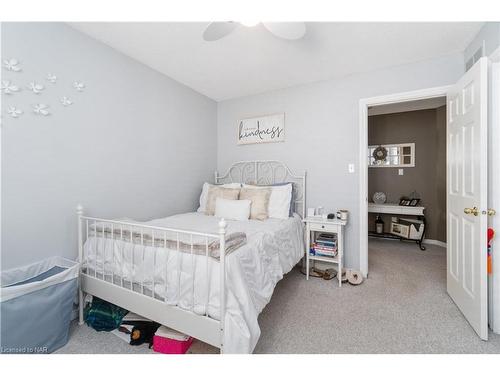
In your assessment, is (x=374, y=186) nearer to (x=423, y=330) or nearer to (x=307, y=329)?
(x=423, y=330)

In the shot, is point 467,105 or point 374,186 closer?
point 467,105

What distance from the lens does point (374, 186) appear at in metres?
4.49

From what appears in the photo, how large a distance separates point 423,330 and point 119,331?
90.1 inches

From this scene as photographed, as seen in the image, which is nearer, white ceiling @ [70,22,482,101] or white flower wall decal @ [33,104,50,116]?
white flower wall decal @ [33,104,50,116]

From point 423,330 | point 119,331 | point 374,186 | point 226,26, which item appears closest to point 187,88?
point 226,26

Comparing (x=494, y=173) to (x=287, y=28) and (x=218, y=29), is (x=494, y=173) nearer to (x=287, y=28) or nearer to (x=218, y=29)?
(x=287, y=28)

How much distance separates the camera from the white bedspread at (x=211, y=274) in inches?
47.5

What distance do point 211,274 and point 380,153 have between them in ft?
14.3

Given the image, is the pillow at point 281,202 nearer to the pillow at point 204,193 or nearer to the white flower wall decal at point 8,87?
the pillow at point 204,193

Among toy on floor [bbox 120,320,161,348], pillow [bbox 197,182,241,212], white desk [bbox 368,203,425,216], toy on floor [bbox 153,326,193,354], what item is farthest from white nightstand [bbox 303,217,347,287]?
white desk [bbox 368,203,425,216]

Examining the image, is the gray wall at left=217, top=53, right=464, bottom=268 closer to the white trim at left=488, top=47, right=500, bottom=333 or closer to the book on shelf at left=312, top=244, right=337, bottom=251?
the book on shelf at left=312, top=244, right=337, bottom=251

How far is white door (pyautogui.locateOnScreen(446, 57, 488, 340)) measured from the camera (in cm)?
153

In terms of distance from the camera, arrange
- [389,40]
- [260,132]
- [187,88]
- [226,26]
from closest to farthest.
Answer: [226,26] < [389,40] < [187,88] < [260,132]

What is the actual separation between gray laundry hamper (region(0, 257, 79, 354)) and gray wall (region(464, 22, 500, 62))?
3519 millimetres
